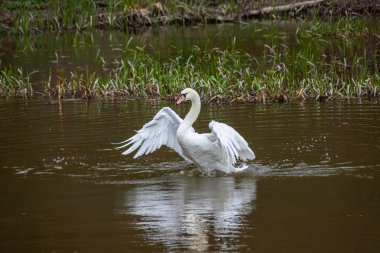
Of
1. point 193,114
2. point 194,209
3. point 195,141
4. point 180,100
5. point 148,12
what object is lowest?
point 194,209

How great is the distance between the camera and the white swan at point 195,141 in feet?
32.7

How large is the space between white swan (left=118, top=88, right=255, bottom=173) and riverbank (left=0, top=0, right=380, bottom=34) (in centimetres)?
1755

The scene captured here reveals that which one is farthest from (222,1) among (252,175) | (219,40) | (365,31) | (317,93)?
(252,175)

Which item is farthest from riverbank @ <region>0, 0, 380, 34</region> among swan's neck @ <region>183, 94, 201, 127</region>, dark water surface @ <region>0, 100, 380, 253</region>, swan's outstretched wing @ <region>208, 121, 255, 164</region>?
swan's outstretched wing @ <region>208, 121, 255, 164</region>

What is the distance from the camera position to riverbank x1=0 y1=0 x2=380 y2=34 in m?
29.0

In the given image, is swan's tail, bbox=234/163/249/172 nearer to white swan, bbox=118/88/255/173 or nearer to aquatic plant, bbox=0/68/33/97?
white swan, bbox=118/88/255/173

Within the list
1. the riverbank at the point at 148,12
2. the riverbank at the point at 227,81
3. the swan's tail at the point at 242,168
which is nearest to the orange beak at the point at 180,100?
the swan's tail at the point at 242,168

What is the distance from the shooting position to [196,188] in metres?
9.79

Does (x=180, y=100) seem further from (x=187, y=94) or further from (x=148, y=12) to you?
(x=148, y=12)

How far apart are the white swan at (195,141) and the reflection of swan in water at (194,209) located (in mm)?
283

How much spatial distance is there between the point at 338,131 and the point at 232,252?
5.57m

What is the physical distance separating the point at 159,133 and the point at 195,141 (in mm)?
864

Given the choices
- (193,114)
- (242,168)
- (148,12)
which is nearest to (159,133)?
(193,114)

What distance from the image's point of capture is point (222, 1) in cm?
3158
